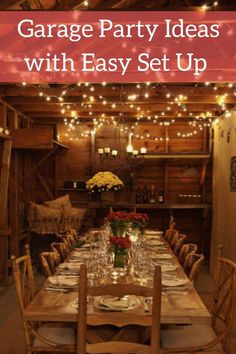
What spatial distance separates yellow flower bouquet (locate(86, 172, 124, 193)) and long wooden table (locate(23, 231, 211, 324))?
13.7 feet

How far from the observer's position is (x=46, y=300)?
2.51m

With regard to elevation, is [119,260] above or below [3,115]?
below

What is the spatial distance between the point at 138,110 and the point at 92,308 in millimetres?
4131

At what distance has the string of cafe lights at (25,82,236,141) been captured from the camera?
502 cm

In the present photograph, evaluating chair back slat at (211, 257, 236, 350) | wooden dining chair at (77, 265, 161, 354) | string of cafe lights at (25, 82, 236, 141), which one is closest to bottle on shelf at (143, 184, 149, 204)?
string of cafe lights at (25, 82, 236, 141)

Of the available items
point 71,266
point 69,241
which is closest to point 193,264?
point 71,266

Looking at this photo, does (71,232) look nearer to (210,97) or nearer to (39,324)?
(39,324)

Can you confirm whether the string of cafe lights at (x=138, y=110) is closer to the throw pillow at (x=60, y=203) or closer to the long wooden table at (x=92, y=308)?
the throw pillow at (x=60, y=203)

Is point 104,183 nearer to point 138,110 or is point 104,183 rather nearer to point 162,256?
point 138,110

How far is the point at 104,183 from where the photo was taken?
6.78 meters

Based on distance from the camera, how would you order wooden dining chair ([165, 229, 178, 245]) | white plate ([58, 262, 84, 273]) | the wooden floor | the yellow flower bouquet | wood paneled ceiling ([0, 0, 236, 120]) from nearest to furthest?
white plate ([58, 262, 84, 273]), the wooden floor, wood paneled ceiling ([0, 0, 236, 120]), wooden dining chair ([165, 229, 178, 245]), the yellow flower bouquet

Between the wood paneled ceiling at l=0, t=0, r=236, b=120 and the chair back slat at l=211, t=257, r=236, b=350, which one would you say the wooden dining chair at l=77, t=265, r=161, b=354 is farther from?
the wood paneled ceiling at l=0, t=0, r=236, b=120

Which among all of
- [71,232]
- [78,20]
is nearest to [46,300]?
[78,20]

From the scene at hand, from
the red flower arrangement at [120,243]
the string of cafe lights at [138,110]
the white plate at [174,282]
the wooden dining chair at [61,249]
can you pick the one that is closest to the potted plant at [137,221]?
the wooden dining chair at [61,249]
